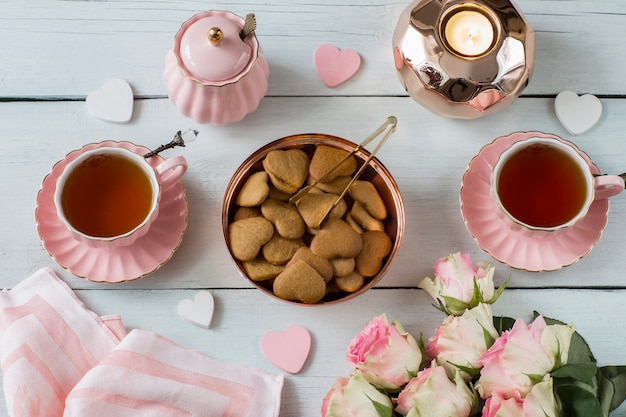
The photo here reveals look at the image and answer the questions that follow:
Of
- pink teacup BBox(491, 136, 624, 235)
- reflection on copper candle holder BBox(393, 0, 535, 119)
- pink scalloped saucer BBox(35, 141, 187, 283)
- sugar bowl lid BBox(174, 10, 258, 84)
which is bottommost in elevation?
pink scalloped saucer BBox(35, 141, 187, 283)

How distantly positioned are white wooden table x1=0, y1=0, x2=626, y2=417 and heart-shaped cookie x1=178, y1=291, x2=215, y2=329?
14 millimetres

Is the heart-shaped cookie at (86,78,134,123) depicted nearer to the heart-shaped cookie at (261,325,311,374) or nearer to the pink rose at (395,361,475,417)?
the heart-shaped cookie at (261,325,311,374)

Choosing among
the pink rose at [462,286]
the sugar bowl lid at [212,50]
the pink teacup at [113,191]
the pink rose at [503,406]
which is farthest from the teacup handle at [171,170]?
the pink rose at [503,406]

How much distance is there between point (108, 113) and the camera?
1.00 meters

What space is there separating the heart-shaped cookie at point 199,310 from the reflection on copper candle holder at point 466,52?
0.39 m

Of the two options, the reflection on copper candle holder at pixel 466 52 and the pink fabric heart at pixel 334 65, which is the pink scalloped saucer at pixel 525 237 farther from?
the pink fabric heart at pixel 334 65

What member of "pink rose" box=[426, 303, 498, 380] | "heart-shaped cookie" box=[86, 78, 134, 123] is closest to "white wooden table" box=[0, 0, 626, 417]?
"heart-shaped cookie" box=[86, 78, 134, 123]

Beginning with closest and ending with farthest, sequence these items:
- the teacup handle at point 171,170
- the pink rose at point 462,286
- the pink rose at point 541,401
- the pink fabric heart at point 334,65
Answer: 1. the pink rose at point 541,401
2. the pink rose at point 462,286
3. the teacup handle at point 171,170
4. the pink fabric heart at point 334,65

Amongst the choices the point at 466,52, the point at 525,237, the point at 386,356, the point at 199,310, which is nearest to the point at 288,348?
the point at 199,310

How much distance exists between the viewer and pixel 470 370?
742 mm

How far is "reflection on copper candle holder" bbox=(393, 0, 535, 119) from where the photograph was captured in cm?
93

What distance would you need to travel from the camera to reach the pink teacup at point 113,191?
91 centimetres

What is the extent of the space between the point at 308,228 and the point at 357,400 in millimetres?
283

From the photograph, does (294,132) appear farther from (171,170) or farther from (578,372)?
(578,372)
